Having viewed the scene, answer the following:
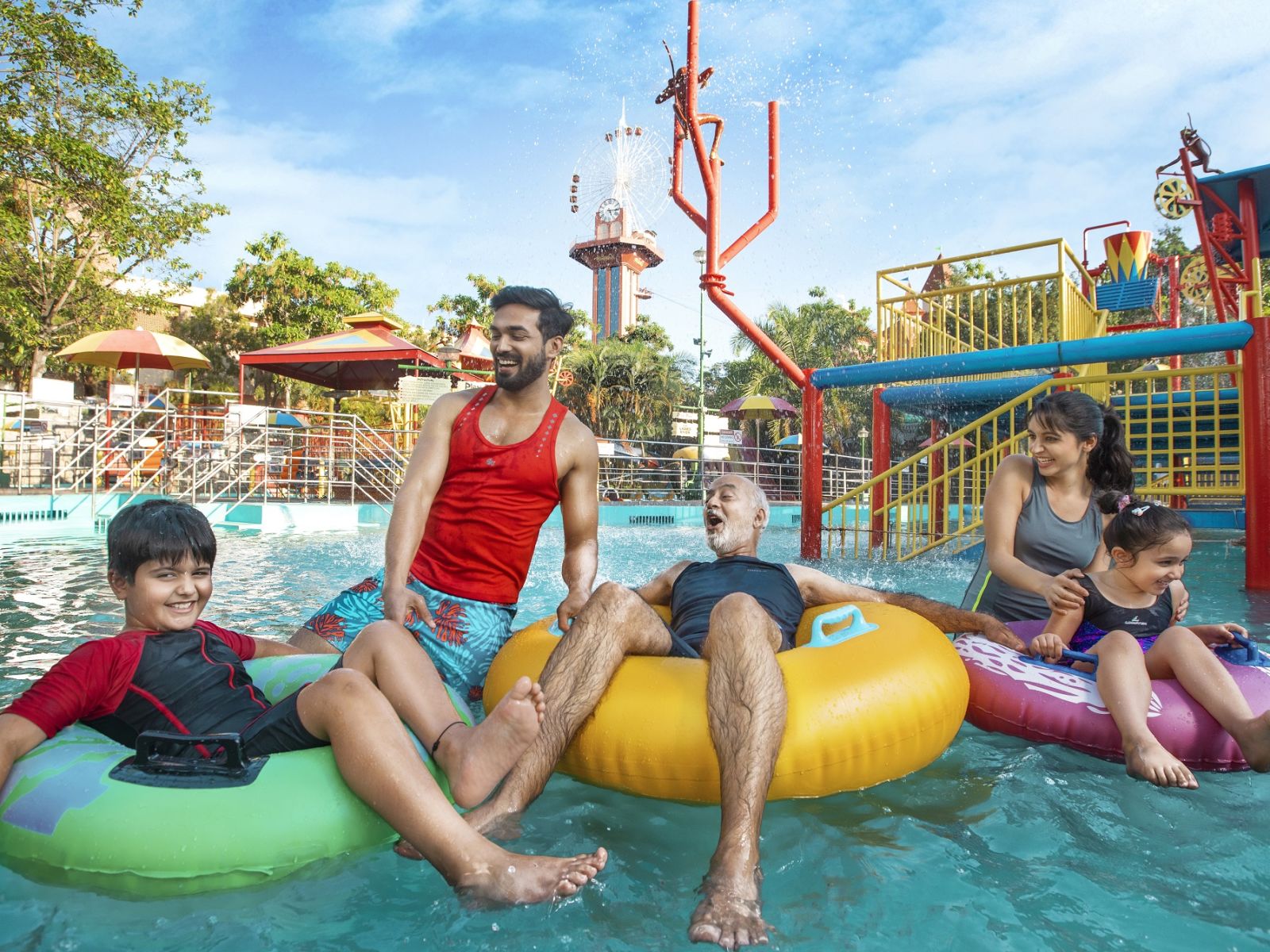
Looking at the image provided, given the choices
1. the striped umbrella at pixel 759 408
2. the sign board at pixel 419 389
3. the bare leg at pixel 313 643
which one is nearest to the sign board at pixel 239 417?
the sign board at pixel 419 389

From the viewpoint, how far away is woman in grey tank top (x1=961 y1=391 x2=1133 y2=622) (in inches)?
124

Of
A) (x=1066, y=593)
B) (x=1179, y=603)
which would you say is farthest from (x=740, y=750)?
(x=1179, y=603)

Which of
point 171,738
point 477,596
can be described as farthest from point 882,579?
point 171,738

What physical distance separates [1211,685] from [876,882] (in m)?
1.45

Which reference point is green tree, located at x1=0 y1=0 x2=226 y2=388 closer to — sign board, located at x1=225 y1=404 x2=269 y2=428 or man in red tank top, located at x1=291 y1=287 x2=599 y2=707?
sign board, located at x1=225 y1=404 x2=269 y2=428

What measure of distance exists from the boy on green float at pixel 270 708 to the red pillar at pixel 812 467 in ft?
22.6

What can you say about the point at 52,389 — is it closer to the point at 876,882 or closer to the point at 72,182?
the point at 72,182

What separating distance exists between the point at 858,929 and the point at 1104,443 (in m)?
2.37

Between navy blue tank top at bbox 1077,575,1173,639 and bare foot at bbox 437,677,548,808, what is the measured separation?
2.05 metres

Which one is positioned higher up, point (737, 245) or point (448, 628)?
point (737, 245)

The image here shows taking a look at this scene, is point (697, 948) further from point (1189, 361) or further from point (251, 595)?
point (1189, 361)

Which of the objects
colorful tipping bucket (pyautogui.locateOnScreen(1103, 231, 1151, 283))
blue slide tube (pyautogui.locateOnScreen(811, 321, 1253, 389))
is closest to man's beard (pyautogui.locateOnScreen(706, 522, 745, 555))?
blue slide tube (pyautogui.locateOnScreen(811, 321, 1253, 389))

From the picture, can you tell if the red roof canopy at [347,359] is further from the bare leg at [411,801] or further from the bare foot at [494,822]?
the bare foot at [494,822]

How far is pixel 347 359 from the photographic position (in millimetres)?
13008
